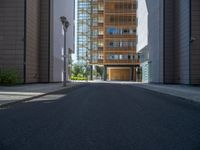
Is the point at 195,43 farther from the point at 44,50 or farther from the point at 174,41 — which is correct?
the point at 44,50

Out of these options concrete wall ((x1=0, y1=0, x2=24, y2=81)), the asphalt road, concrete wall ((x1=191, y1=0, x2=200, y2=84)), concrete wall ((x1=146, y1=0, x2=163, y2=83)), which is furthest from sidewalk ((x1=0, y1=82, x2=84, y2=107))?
concrete wall ((x1=146, y1=0, x2=163, y2=83))

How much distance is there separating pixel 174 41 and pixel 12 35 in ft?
69.9

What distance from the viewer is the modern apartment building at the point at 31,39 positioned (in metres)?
38.4

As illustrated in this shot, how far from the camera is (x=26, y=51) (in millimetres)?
39219

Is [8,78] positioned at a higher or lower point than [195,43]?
lower

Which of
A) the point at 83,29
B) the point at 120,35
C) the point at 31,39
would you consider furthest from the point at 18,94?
the point at 83,29

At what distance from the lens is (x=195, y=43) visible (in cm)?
3834

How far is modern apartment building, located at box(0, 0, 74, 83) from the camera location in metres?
38.4

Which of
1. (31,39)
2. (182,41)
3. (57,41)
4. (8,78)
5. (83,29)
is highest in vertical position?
(83,29)

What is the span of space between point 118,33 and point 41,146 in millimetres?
88504

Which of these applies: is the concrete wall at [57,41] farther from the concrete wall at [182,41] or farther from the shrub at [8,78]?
the concrete wall at [182,41]

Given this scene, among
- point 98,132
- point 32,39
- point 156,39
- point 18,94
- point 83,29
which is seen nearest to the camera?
point 98,132

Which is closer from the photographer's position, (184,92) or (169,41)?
(184,92)

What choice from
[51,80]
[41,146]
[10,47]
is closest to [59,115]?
[41,146]
